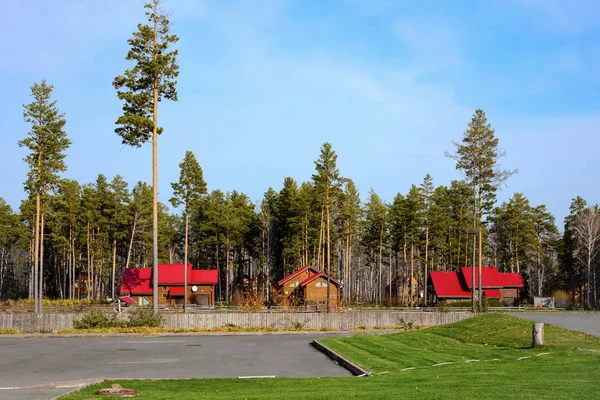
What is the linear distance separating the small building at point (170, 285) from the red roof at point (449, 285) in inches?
1134

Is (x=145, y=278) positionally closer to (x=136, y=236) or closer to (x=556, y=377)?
(x=136, y=236)

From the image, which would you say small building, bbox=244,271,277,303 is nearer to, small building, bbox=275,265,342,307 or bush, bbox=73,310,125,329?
small building, bbox=275,265,342,307

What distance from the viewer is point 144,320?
37969 mm

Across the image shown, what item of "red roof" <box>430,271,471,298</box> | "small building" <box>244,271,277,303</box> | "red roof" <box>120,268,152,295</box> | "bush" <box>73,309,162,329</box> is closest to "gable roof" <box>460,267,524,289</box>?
"red roof" <box>430,271,471,298</box>

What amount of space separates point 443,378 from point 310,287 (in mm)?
58382

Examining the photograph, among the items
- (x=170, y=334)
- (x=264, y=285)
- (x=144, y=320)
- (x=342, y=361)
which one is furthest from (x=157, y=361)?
(x=264, y=285)

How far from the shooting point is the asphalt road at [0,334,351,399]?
1933cm

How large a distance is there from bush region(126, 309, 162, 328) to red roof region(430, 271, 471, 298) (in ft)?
147

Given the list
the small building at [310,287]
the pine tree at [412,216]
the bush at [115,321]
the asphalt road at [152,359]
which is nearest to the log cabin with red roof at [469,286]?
the pine tree at [412,216]

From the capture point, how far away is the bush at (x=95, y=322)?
3772 cm

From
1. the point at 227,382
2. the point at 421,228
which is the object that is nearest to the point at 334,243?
the point at 421,228

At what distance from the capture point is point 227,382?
16938mm

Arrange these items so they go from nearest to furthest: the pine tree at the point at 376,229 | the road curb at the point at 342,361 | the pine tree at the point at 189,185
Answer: the road curb at the point at 342,361 → the pine tree at the point at 189,185 → the pine tree at the point at 376,229

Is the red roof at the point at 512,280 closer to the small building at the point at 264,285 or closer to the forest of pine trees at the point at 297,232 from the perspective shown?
the forest of pine trees at the point at 297,232
